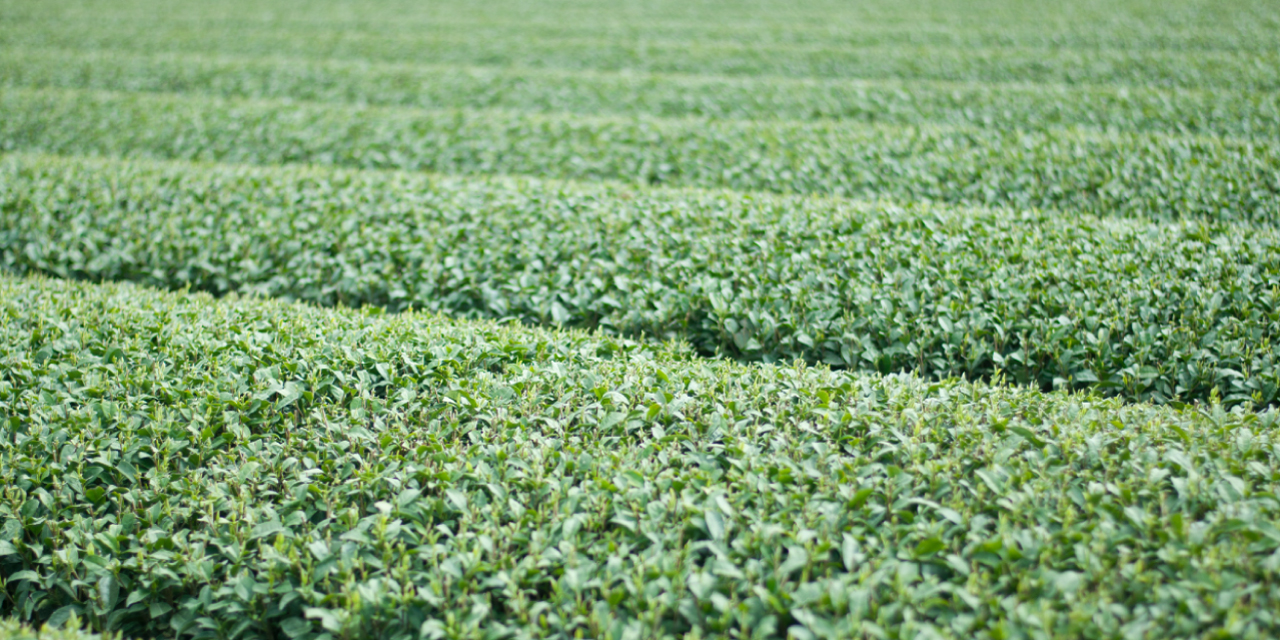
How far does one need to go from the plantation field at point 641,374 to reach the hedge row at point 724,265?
37mm

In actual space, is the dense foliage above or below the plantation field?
below

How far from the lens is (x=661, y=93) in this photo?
12.1m

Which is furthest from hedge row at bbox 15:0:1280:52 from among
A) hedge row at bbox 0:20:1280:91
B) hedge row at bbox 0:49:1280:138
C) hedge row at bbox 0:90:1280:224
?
hedge row at bbox 0:90:1280:224

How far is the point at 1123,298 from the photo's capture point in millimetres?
5031

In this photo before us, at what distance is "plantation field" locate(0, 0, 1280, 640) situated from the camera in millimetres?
2771

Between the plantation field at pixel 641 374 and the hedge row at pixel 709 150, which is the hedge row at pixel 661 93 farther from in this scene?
the hedge row at pixel 709 150

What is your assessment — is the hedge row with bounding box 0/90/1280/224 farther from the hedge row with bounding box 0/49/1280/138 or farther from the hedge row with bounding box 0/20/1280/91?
the hedge row with bounding box 0/20/1280/91

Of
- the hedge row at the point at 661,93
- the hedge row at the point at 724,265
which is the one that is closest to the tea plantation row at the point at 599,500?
the hedge row at the point at 724,265

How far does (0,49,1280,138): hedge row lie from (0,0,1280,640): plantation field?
20cm

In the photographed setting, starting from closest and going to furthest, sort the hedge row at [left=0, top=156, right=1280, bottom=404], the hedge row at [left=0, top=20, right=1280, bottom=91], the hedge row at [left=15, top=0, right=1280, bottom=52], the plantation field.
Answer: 1. the plantation field
2. the hedge row at [left=0, top=156, right=1280, bottom=404]
3. the hedge row at [left=0, top=20, right=1280, bottom=91]
4. the hedge row at [left=15, top=0, right=1280, bottom=52]

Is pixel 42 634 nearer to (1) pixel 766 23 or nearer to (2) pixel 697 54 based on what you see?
(2) pixel 697 54

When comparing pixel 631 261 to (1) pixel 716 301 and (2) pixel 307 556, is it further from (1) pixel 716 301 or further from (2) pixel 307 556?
(2) pixel 307 556

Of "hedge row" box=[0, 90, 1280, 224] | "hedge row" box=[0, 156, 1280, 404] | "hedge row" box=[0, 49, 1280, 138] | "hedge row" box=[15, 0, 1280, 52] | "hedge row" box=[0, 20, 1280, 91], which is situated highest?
"hedge row" box=[15, 0, 1280, 52]

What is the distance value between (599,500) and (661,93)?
10107 mm
